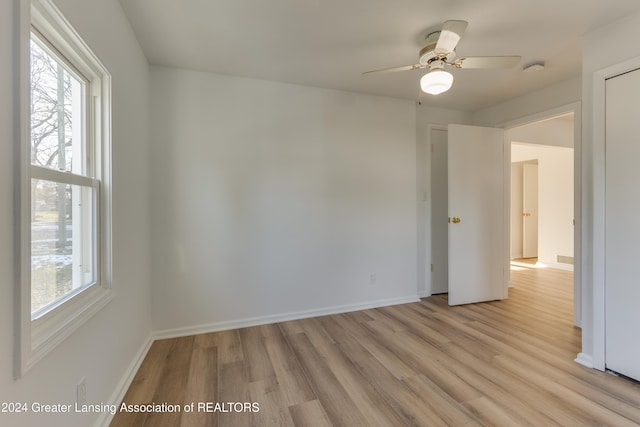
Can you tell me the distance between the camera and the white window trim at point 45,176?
3.00 feet

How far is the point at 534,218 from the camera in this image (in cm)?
654

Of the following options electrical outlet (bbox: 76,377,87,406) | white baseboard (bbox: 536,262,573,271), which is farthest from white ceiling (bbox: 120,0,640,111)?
white baseboard (bbox: 536,262,573,271)

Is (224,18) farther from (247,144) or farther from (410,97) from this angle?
(410,97)

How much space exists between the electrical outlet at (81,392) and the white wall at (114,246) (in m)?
0.03

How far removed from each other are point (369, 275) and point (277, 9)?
2.71 m

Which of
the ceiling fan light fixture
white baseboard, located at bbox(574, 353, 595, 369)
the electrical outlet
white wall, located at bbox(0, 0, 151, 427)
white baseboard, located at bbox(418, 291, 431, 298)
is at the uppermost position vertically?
the ceiling fan light fixture

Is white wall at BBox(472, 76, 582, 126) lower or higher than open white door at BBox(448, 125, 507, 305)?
higher

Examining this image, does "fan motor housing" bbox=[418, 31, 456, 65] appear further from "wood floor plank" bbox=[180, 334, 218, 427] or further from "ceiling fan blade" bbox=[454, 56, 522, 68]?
"wood floor plank" bbox=[180, 334, 218, 427]

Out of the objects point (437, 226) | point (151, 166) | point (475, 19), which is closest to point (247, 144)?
point (151, 166)

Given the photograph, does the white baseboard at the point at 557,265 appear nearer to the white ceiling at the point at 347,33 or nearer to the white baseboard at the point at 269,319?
the white baseboard at the point at 269,319

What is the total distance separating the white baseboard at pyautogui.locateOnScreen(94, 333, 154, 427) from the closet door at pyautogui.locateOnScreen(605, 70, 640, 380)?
3244 mm

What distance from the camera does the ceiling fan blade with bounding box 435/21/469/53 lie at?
5.36ft

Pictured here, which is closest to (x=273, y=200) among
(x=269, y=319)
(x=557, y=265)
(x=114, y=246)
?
(x=269, y=319)

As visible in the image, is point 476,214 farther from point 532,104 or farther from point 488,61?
point 488,61
